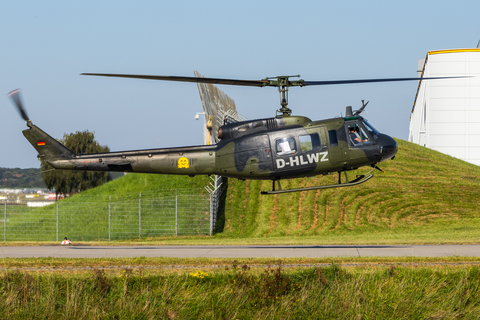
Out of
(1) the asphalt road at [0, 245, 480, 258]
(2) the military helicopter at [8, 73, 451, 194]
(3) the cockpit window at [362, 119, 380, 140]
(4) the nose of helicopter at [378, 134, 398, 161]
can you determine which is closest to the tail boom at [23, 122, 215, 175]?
(2) the military helicopter at [8, 73, 451, 194]

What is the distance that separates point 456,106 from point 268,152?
53.7 metres


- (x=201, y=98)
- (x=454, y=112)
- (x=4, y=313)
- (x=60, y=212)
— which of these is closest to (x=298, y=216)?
(x=201, y=98)

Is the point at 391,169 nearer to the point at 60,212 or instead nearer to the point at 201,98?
the point at 201,98

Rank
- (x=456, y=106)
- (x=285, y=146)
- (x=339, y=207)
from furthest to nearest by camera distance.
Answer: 1. (x=456, y=106)
2. (x=339, y=207)
3. (x=285, y=146)

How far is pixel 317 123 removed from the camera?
18.9 metres

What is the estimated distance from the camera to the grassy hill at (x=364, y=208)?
34.0 metres

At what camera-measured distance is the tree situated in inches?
3157

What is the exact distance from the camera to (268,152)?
18.7 metres

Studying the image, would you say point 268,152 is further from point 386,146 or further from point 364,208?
point 364,208

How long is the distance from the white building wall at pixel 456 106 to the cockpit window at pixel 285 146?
170 ft

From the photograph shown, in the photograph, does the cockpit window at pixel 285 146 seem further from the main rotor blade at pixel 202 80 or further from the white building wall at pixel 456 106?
the white building wall at pixel 456 106

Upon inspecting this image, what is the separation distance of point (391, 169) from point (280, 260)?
33013mm

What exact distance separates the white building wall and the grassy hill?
67.6ft

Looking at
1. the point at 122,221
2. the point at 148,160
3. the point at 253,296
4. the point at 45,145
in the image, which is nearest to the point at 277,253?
the point at 253,296
